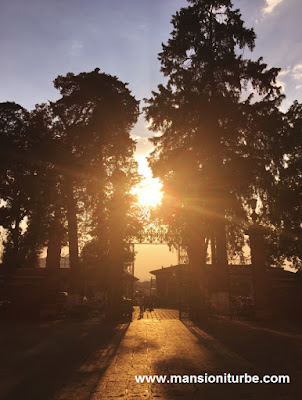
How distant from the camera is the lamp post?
16.4 metres

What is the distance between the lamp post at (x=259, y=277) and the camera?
1642 cm

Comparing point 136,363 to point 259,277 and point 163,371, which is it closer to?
point 163,371

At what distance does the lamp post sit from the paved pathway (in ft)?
23.8

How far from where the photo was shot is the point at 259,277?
54.6 feet

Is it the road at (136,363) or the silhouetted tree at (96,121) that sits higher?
the silhouetted tree at (96,121)

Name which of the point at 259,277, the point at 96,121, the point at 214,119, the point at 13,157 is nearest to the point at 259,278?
the point at 259,277

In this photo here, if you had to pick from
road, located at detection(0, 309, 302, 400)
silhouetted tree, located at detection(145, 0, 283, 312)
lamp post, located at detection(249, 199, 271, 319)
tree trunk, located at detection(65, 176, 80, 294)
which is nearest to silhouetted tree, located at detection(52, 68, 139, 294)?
tree trunk, located at detection(65, 176, 80, 294)

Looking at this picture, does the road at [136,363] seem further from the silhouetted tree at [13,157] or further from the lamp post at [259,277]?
the silhouetted tree at [13,157]

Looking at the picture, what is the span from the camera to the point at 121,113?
25438 millimetres

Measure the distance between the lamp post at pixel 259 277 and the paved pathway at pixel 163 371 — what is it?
286 inches

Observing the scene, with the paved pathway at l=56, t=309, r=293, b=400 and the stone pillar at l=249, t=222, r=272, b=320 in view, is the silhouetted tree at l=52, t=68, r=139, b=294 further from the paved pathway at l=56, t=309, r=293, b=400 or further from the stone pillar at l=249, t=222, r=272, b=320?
the paved pathway at l=56, t=309, r=293, b=400

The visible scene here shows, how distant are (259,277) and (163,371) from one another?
11777 mm

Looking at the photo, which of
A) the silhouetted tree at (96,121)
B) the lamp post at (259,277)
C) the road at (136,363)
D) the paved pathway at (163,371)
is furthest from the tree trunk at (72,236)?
the paved pathway at (163,371)

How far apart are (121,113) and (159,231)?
10653mm
